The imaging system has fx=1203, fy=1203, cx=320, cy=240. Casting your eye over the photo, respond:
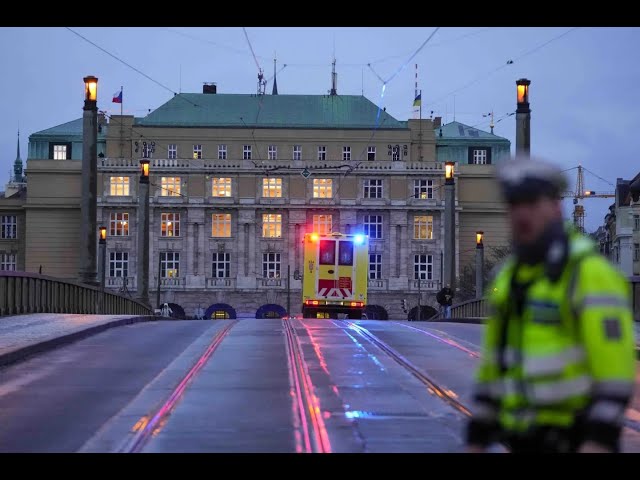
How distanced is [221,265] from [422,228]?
17.7m

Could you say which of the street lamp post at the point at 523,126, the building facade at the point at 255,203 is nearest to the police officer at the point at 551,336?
the street lamp post at the point at 523,126

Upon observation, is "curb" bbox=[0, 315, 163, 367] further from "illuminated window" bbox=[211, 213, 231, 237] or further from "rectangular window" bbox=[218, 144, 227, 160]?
"rectangular window" bbox=[218, 144, 227, 160]

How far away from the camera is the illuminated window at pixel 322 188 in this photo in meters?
102

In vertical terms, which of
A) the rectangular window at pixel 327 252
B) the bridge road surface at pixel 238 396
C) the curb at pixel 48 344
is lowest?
the bridge road surface at pixel 238 396

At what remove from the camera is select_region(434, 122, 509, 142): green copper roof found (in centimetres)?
11109

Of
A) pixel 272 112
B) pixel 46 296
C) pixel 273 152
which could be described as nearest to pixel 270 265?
pixel 273 152

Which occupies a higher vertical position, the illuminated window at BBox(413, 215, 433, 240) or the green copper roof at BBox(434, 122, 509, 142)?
the green copper roof at BBox(434, 122, 509, 142)

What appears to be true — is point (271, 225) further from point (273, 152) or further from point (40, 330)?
point (40, 330)

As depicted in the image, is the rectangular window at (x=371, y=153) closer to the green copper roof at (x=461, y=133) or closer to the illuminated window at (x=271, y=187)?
the green copper roof at (x=461, y=133)

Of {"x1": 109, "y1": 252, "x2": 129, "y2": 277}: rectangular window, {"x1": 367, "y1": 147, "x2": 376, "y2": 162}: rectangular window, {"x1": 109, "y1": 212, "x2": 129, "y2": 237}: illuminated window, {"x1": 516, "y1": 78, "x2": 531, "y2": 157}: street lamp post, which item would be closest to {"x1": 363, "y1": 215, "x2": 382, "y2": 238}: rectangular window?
{"x1": 367, "y1": 147, "x2": 376, "y2": 162}: rectangular window

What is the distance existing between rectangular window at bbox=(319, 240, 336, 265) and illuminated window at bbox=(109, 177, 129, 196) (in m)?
53.6

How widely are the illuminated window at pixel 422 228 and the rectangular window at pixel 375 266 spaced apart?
3.72m

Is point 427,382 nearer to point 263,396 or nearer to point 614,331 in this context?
point 263,396
